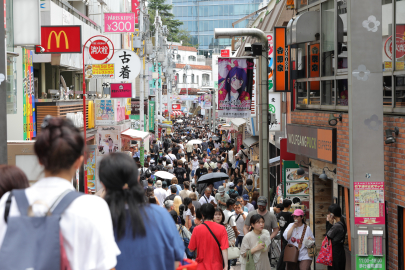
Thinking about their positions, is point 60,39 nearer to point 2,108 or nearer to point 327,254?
point 2,108

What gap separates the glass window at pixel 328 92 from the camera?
33.4 ft

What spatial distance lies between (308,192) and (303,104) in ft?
7.49

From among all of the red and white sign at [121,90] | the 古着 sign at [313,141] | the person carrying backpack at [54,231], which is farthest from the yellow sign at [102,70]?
the person carrying backpack at [54,231]

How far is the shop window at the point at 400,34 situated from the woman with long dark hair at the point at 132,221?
18.3 feet

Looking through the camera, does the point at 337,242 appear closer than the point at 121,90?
Yes

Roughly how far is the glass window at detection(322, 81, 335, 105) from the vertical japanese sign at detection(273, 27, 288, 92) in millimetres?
1548

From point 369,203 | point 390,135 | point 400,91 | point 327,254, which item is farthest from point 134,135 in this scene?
point 369,203

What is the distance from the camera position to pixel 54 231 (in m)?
2.43

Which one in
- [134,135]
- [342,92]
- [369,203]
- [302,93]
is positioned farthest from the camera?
[134,135]

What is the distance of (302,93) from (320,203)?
2.65m

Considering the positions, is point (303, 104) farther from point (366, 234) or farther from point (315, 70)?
point (366, 234)

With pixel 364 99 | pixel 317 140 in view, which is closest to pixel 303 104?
pixel 317 140

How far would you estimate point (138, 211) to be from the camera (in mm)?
3084

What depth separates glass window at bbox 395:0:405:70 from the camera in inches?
289
